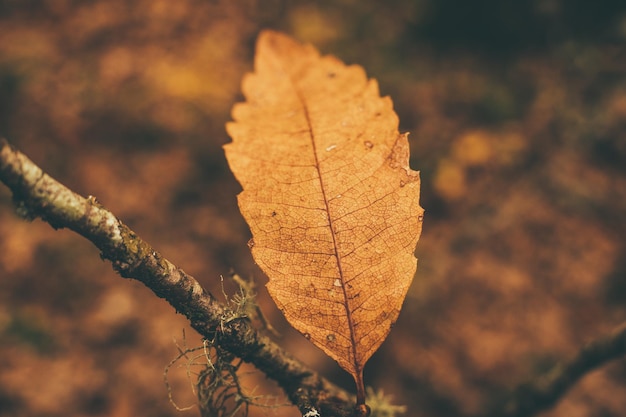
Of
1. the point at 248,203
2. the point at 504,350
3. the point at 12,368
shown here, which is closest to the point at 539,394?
the point at 248,203

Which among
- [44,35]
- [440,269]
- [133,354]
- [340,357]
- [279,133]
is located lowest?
[340,357]

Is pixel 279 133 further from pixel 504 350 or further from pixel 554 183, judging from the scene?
pixel 554 183

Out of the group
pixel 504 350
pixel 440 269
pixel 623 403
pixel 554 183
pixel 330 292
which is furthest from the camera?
pixel 554 183

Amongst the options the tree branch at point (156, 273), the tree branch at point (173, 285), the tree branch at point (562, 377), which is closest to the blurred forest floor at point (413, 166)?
the tree branch at point (562, 377)

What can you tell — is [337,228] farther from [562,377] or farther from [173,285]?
[562,377]

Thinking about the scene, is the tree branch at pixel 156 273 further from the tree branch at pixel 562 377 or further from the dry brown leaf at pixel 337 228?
the tree branch at pixel 562 377

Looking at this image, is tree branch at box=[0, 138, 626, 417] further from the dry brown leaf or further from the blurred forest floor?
the blurred forest floor
